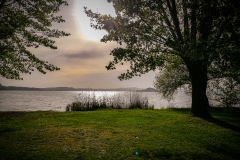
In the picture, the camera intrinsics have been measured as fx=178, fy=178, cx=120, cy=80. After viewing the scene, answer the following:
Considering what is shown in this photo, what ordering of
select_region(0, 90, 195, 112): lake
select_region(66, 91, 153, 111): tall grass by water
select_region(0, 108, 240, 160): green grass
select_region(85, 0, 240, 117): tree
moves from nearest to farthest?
select_region(0, 108, 240, 160): green grass < select_region(85, 0, 240, 117): tree < select_region(66, 91, 153, 111): tall grass by water < select_region(0, 90, 195, 112): lake

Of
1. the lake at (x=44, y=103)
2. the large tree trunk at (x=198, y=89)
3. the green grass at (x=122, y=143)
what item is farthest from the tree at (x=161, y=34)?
the lake at (x=44, y=103)

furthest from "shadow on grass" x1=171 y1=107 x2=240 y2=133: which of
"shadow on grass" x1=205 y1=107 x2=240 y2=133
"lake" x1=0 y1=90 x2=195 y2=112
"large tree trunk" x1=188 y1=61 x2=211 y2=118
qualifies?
"lake" x1=0 y1=90 x2=195 y2=112

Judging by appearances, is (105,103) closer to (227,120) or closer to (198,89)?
(198,89)

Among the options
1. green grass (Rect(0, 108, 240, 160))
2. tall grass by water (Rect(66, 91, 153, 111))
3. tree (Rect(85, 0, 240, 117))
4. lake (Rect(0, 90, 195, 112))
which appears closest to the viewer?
green grass (Rect(0, 108, 240, 160))

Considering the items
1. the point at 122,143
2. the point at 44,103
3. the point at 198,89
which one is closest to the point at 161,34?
the point at 198,89

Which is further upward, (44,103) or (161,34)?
(161,34)

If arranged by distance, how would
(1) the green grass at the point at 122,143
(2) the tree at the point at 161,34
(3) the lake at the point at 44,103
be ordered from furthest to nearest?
1. (3) the lake at the point at 44,103
2. (2) the tree at the point at 161,34
3. (1) the green grass at the point at 122,143

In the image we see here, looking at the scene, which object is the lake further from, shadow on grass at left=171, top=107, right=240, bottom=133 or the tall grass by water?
shadow on grass at left=171, top=107, right=240, bottom=133

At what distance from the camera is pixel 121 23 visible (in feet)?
40.2

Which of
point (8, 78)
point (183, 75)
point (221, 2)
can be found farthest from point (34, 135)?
point (183, 75)

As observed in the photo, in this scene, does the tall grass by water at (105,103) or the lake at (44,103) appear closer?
the tall grass by water at (105,103)

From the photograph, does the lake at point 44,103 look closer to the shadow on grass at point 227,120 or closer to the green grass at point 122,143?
the shadow on grass at point 227,120

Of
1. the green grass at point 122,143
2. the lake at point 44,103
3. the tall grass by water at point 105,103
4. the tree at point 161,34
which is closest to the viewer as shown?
the green grass at point 122,143

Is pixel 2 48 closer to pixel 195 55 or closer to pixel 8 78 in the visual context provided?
pixel 8 78
